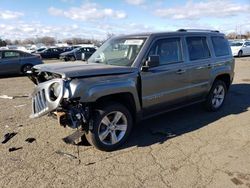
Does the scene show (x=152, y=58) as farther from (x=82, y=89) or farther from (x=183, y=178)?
(x=183, y=178)

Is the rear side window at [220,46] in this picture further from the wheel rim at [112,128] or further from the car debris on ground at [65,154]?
the car debris on ground at [65,154]

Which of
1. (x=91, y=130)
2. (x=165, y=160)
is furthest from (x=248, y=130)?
(x=91, y=130)

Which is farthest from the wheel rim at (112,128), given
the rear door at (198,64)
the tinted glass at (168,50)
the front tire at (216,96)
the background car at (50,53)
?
the background car at (50,53)

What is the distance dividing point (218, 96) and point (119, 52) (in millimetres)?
3127

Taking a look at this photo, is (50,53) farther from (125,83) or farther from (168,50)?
(125,83)

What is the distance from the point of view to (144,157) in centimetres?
457

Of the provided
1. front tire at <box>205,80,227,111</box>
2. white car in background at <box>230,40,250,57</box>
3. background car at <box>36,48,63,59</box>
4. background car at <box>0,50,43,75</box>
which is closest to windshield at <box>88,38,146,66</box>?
front tire at <box>205,80,227,111</box>

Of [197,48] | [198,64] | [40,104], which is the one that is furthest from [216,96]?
[40,104]

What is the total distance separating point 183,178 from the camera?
3.94 m

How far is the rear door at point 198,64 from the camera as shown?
6.16 meters

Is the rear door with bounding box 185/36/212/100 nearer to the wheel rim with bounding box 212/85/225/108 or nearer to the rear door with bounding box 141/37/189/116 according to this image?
the rear door with bounding box 141/37/189/116

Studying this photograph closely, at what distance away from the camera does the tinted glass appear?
17.8 ft

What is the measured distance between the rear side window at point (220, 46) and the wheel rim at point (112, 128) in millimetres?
3327

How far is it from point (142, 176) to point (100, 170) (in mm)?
619
